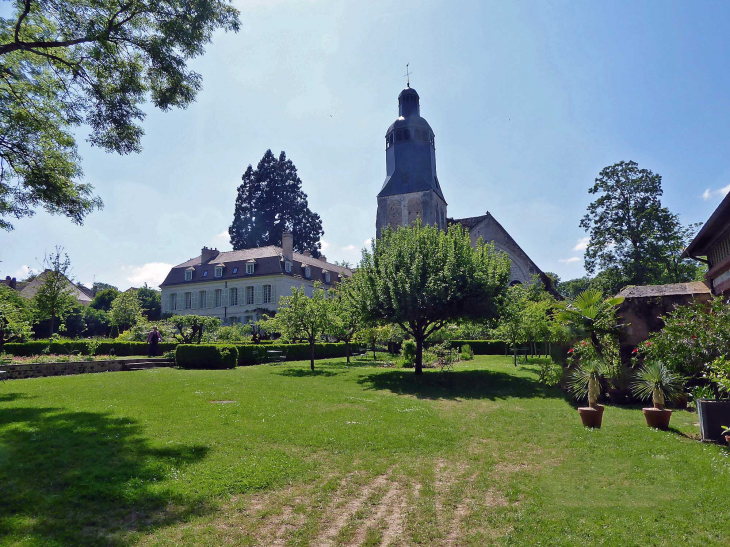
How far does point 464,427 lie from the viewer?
337 inches

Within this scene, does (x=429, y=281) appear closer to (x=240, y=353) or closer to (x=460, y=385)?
(x=460, y=385)

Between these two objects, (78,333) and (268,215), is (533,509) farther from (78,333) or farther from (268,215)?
(268,215)

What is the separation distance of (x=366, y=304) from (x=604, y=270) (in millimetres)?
25463

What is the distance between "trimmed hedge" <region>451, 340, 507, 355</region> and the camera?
30.7m

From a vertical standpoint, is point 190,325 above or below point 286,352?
above

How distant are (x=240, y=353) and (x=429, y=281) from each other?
11.8 metres

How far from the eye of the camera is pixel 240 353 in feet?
73.0

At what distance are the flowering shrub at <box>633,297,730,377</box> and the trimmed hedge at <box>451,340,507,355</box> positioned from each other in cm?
2243

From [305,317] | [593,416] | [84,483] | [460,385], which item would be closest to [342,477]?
[84,483]

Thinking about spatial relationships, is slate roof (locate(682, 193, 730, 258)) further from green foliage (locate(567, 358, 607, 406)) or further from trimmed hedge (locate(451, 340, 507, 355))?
trimmed hedge (locate(451, 340, 507, 355))

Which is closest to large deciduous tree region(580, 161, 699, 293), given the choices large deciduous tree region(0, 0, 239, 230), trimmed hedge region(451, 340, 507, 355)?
trimmed hedge region(451, 340, 507, 355)

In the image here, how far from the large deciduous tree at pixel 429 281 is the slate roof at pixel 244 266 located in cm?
2573

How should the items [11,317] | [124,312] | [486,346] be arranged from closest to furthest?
[11,317]
[486,346]
[124,312]

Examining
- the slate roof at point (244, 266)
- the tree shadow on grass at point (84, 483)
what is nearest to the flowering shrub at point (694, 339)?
the tree shadow on grass at point (84, 483)
